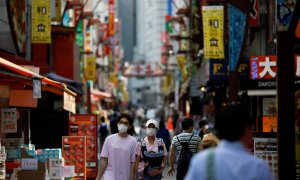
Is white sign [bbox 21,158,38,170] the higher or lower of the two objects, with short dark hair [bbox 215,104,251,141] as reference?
lower

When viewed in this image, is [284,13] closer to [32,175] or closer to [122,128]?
[122,128]

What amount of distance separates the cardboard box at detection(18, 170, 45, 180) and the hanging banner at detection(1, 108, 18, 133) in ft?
13.3

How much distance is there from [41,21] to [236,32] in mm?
7943

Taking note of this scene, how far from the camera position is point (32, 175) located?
10969mm

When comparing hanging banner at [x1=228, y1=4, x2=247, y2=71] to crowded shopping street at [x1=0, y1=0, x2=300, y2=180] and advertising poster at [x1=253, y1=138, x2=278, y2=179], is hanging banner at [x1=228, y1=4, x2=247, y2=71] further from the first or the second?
advertising poster at [x1=253, y1=138, x2=278, y2=179]

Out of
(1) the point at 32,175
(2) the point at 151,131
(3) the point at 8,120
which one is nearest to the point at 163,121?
(3) the point at 8,120

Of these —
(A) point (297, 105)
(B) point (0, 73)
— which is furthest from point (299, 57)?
(B) point (0, 73)

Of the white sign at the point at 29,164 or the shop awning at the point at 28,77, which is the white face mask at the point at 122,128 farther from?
the shop awning at the point at 28,77

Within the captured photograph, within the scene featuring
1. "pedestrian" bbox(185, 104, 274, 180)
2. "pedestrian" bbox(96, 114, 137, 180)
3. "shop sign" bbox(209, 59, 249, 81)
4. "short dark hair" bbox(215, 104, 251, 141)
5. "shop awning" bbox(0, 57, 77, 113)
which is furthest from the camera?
"shop sign" bbox(209, 59, 249, 81)

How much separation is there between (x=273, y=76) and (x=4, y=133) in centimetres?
844

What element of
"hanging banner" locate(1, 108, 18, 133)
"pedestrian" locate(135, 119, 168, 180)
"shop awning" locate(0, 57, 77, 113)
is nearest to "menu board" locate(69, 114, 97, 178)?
"shop awning" locate(0, 57, 77, 113)

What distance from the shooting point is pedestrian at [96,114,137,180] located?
36.2 ft

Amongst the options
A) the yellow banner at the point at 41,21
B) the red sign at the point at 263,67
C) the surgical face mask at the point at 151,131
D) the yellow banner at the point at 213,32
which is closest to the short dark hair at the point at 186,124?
the surgical face mask at the point at 151,131

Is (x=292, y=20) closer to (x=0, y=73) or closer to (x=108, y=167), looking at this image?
(x=108, y=167)
